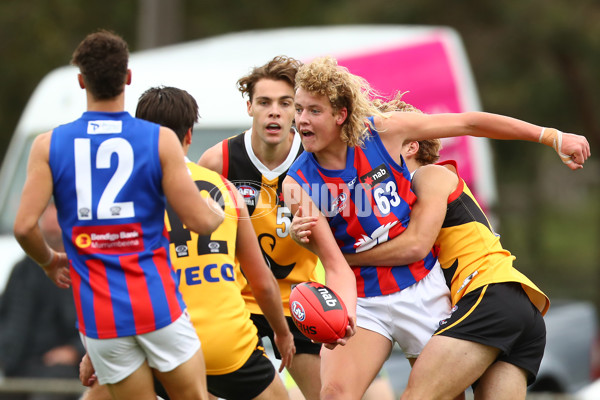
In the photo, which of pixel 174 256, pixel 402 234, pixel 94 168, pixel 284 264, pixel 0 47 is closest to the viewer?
pixel 94 168

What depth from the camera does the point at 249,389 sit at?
15.7ft

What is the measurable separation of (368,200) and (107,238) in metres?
1.50

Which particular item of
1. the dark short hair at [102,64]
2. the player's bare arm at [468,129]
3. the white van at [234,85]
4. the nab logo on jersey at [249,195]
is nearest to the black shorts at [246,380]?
the nab logo on jersey at [249,195]

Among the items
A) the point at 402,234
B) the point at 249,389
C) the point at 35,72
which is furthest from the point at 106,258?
the point at 35,72

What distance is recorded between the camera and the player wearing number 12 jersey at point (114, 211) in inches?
156

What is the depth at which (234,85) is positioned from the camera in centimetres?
901

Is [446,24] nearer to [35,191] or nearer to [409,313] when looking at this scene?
[409,313]

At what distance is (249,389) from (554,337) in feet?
16.1

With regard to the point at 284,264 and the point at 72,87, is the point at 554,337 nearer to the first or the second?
the point at 284,264

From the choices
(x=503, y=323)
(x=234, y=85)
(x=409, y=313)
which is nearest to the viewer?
(x=503, y=323)

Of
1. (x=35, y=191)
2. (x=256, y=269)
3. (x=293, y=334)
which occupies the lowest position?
(x=293, y=334)

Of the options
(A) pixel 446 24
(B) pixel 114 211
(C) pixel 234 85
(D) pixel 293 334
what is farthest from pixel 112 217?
(A) pixel 446 24

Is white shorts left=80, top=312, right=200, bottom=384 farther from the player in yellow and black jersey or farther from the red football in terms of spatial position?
the player in yellow and black jersey

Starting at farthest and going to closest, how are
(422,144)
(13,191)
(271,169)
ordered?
(13,191)
(271,169)
(422,144)
